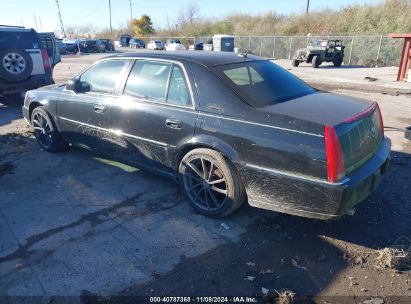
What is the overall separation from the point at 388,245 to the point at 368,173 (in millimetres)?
716

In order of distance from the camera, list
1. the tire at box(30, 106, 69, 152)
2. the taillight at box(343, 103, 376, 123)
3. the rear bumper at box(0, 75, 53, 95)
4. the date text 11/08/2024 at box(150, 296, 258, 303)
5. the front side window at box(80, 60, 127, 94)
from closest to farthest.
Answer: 1. the date text 11/08/2024 at box(150, 296, 258, 303)
2. the taillight at box(343, 103, 376, 123)
3. the front side window at box(80, 60, 127, 94)
4. the tire at box(30, 106, 69, 152)
5. the rear bumper at box(0, 75, 53, 95)

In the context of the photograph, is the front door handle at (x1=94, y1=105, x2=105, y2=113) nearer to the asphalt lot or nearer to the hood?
the asphalt lot

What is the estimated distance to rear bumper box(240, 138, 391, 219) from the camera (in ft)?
9.20

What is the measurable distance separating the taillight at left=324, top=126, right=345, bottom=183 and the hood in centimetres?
11

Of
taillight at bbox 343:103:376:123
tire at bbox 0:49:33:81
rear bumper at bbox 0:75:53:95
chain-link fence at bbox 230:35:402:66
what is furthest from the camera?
chain-link fence at bbox 230:35:402:66

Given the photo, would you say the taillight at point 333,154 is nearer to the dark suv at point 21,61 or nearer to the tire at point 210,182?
the tire at point 210,182

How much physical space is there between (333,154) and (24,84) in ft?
26.5

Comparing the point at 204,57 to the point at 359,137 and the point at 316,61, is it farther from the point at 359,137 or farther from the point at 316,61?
the point at 316,61

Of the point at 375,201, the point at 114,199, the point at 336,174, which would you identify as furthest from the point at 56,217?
the point at 375,201

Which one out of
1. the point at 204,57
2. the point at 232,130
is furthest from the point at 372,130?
the point at 204,57

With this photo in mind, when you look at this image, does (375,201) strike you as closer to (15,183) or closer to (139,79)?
(139,79)

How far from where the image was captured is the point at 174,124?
368 cm

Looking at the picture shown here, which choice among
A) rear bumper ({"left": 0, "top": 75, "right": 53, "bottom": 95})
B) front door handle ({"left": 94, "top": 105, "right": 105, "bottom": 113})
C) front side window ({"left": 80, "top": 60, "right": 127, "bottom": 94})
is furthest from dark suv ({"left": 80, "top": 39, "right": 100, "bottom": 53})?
front door handle ({"left": 94, "top": 105, "right": 105, "bottom": 113})

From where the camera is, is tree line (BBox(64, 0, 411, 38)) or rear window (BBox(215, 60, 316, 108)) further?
tree line (BBox(64, 0, 411, 38))
